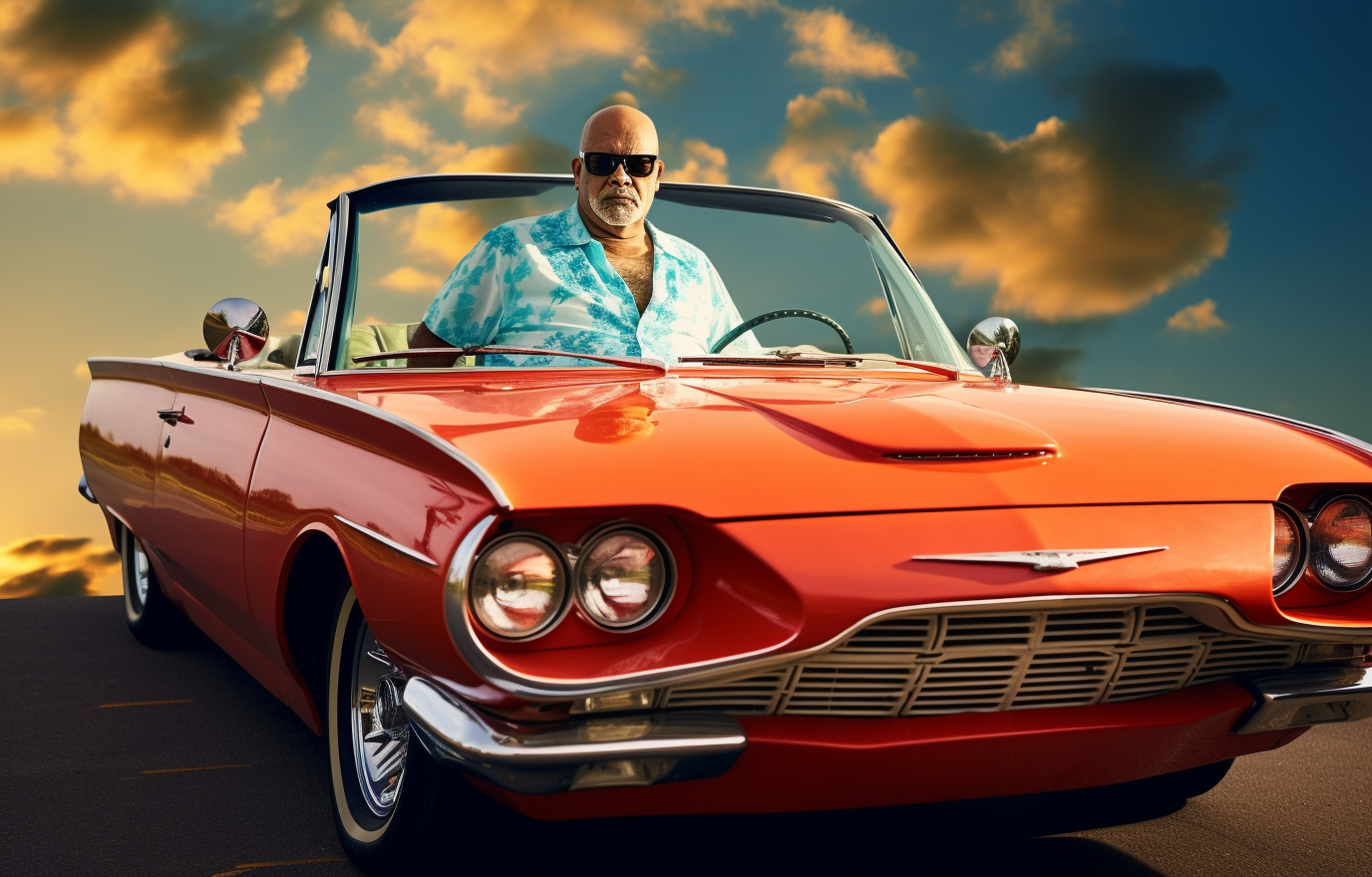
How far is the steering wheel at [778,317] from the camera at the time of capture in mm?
3383

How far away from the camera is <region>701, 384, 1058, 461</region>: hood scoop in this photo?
6.88 ft

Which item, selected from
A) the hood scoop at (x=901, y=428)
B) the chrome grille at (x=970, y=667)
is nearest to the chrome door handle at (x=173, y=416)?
the hood scoop at (x=901, y=428)

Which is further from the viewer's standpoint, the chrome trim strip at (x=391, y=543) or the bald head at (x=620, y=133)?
the bald head at (x=620, y=133)

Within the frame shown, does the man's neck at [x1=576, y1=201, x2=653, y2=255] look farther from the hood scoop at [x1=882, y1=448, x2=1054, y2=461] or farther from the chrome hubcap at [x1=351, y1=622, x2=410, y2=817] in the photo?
the hood scoop at [x1=882, y1=448, x2=1054, y2=461]

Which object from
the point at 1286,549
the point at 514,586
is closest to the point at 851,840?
the point at 1286,549

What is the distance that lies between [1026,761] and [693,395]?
92 centimetres

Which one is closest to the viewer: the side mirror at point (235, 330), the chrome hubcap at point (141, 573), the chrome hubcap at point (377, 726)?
the chrome hubcap at point (377, 726)

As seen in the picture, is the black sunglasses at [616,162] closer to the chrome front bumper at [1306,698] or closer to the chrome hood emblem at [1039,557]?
the chrome hood emblem at [1039,557]

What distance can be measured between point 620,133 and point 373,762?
1.80 metres

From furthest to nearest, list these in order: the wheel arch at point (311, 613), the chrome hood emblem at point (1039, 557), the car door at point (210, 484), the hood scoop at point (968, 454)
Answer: the car door at point (210, 484), the wheel arch at point (311, 613), the hood scoop at point (968, 454), the chrome hood emblem at point (1039, 557)

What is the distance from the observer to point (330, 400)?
2457 mm

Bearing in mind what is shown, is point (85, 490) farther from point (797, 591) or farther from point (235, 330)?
point (797, 591)

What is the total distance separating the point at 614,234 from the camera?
351cm

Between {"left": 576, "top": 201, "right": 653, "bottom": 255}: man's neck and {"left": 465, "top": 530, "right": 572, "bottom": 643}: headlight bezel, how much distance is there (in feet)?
5.81
